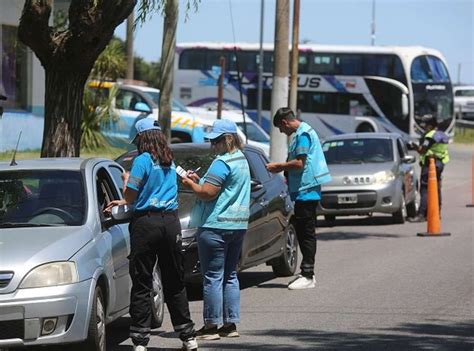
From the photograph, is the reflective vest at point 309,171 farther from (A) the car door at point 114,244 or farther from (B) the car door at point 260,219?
(A) the car door at point 114,244

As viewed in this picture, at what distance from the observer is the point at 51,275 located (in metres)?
7.59

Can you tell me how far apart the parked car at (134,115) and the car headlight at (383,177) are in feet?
27.2

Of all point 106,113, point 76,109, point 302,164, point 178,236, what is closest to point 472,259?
point 302,164

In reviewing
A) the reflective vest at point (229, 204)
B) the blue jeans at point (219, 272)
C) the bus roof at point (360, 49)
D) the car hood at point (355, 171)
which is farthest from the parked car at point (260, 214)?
the bus roof at point (360, 49)

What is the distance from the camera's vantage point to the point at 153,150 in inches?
326

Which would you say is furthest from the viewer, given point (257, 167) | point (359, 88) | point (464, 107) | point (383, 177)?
point (464, 107)

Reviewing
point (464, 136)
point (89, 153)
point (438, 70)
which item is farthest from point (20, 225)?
point (464, 136)

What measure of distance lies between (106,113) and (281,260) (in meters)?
14.5

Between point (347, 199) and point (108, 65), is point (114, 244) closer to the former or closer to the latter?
point (347, 199)

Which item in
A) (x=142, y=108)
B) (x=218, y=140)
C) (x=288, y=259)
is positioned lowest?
(x=288, y=259)

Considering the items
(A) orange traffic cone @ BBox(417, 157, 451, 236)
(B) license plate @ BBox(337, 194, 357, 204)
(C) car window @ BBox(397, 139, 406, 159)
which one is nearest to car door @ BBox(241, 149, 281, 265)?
(A) orange traffic cone @ BBox(417, 157, 451, 236)

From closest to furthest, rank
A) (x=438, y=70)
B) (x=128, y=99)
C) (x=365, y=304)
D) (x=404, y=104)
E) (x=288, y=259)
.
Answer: (x=365, y=304), (x=288, y=259), (x=128, y=99), (x=404, y=104), (x=438, y=70)

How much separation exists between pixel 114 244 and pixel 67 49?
15.1 ft

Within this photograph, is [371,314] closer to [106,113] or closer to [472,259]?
[472,259]
